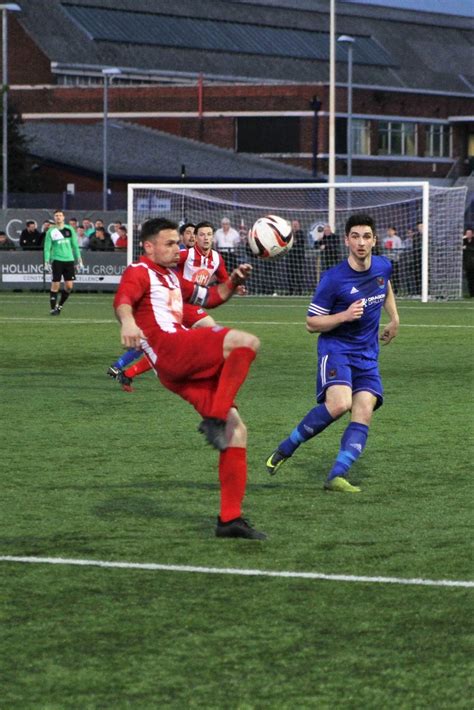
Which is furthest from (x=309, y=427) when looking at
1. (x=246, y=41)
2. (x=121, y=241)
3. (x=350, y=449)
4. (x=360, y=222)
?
(x=246, y=41)

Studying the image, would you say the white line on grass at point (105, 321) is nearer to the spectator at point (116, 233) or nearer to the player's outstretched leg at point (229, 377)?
the spectator at point (116, 233)

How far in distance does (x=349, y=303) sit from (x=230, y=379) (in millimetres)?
2137

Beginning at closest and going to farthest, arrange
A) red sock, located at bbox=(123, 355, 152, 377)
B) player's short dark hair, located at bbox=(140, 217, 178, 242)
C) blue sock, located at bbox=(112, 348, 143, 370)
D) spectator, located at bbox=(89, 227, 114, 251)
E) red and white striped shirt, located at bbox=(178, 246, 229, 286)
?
player's short dark hair, located at bbox=(140, 217, 178, 242), red sock, located at bbox=(123, 355, 152, 377), blue sock, located at bbox=(112, 348, 143, 370), red and white striped shirt, located at bbox=(178, 246, 229, 286), spectator, located at bbox=(89, 227, 114, 251)

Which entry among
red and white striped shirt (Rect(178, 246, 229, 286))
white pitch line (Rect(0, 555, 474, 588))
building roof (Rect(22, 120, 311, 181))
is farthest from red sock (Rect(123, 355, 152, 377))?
building roof (Rect(22, 120, 311, 181))

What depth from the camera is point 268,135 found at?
Result: 7862 cm

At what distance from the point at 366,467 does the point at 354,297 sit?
1.31m

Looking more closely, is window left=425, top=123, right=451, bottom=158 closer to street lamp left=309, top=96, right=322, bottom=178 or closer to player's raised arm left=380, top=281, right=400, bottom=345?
street lamp left=309, top=96, right=322, bottom=178

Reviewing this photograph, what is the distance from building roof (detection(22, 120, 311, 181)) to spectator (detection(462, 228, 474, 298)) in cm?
3518

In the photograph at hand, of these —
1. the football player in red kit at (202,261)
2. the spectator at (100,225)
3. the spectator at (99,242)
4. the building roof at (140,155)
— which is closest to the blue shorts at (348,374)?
the football player in red kit at (202,261)

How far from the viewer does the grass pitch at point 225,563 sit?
16.9 feet

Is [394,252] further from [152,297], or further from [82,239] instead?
[152,297]

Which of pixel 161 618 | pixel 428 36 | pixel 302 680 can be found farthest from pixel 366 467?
pixel 428 36

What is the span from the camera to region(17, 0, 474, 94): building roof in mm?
84500

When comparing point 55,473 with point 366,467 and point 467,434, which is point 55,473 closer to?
point 366,467
